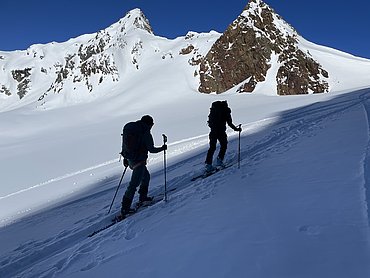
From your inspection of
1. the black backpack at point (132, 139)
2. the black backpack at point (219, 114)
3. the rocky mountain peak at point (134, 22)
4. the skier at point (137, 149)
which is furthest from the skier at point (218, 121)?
the rocky mountain peak at point (134, 22)

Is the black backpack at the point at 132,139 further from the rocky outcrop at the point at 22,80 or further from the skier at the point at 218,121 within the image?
the rocky outcrop at the point at 22,80

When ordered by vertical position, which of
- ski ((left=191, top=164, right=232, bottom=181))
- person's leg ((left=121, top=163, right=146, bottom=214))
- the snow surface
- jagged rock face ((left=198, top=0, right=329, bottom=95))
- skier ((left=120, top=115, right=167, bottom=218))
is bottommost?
the snow surface

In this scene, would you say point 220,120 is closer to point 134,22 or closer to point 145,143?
point 145,143

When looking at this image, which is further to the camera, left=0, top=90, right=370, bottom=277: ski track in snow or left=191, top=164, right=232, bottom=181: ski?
left=191, top=164, right=232, bottom=181: ski

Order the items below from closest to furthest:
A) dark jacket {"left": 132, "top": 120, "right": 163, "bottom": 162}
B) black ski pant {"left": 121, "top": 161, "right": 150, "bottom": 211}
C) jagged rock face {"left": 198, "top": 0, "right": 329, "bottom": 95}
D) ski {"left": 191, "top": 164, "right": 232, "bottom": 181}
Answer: dark jacket {"left": 132, "top": 120, "right": 163, "bottom": 162}, black ski pant {"left": 121, "top": 161, "right": 150, "bottom": 211}, ski {"left": 191, "top": 164, "right": 232, "bottom": 181}, jagged rock face {"left": 198, "top": 0, "right": 329, "bottom": 95}

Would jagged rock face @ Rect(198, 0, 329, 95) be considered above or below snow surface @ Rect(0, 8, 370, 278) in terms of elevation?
above

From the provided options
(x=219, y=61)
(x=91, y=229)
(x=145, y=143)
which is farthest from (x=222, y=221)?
(x=219, y=61)

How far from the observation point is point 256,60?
2174 inches

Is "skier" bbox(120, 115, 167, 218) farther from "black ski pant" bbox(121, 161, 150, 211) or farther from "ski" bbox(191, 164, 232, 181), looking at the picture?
"ski" bbox(191, 164, 232, 181)

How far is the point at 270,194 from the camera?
239 inches

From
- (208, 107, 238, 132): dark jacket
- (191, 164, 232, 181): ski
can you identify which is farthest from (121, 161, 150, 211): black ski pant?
(208, 107, 238, 132): dark jacket

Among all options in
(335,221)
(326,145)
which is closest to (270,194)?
(335,221)

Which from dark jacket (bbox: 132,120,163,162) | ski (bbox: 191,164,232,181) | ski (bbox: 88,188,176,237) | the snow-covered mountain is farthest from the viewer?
the snow-covered mountain

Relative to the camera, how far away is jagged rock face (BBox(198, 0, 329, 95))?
52.2 m
